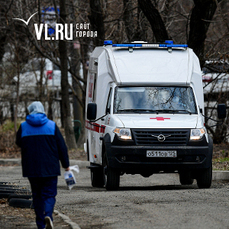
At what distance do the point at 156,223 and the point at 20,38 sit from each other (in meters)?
20.5

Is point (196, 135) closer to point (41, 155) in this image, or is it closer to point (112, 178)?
point (112, 178)

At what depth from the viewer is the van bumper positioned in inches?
445

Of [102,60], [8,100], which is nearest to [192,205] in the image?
[102,60]

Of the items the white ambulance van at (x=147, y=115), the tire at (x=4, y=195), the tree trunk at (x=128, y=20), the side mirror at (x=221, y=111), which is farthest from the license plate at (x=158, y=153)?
the tree trunk at (x=128, y=20)

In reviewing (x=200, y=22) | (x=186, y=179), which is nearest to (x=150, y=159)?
(x=186, y=179)

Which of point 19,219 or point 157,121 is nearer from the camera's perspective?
point 19,219

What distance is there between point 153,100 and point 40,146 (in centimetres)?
555

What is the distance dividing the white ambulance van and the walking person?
4478 millimetres

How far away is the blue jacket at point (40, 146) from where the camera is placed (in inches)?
267

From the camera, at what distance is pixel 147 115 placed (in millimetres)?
→ 11742

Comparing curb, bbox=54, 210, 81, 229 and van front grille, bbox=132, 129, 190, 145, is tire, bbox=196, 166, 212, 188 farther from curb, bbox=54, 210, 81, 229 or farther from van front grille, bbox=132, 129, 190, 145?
curb, bbox=54, 210, 81, 229

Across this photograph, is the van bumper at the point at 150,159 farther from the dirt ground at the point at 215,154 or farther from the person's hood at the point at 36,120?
the person's hood at the point at 36,120

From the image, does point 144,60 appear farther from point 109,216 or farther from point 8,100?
point 8,100

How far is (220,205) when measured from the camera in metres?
8.82
